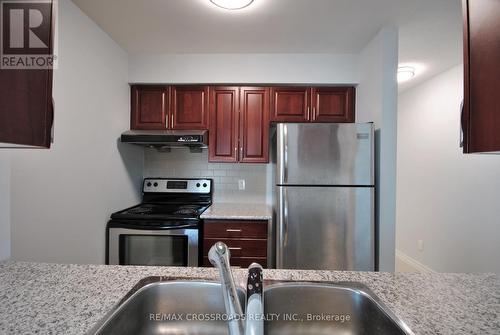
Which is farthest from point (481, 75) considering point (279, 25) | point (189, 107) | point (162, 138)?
point (189, 107)

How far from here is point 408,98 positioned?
10.9 feet

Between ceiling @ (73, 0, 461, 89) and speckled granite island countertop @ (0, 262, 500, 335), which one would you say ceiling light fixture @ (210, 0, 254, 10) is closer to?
ceiling @ (73, 0, 461, 89)

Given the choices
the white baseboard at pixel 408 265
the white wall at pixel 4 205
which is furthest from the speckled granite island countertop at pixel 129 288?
the white baseboard at pixel 408 265

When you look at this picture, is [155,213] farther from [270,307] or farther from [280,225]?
[270,307]

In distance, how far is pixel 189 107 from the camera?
7.84ft

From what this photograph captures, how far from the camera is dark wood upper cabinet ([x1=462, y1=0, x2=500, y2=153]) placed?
0.61 metres

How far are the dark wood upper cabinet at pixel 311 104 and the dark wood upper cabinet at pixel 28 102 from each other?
1847mm

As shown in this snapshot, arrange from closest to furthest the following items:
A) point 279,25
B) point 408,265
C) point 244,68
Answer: point 279,25 < point 244,68 < point 408,265

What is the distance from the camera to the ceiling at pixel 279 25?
160cm

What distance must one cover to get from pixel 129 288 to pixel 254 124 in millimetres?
1850

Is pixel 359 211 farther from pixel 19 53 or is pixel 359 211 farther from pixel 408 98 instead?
pixel 408 98

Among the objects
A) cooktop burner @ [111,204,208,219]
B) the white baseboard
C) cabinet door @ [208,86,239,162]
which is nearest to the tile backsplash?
cabinet door @ [208,86,239,162]

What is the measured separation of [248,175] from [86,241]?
1.57 metres

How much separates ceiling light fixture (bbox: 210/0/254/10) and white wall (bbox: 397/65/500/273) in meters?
2.37
